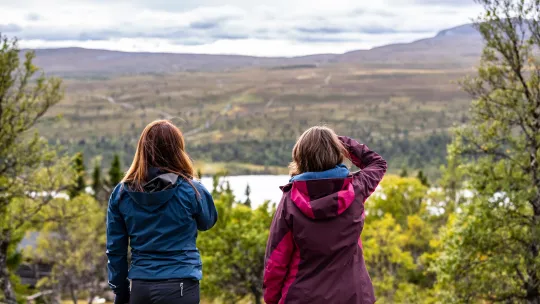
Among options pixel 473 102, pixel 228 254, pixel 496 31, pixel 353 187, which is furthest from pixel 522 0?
pixel 228 254

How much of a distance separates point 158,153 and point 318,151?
1271mm

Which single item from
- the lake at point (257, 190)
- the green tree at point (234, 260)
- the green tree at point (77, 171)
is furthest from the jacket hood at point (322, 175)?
the lake at point (257, 190)

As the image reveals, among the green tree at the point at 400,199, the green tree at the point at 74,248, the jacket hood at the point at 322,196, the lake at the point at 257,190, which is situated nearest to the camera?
the jacket hood at the point at 322,196

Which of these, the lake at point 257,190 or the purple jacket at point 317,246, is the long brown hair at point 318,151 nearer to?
the purple jacket at point 317,246

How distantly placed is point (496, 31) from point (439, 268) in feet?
21.3

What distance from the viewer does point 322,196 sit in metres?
4.61

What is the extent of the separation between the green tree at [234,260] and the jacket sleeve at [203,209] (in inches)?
927

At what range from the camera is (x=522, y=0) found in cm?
1523

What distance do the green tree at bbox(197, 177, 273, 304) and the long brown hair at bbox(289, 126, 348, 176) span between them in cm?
2407

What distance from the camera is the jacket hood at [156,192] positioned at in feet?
15.8

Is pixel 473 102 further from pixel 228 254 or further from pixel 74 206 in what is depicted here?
pixel 74 206

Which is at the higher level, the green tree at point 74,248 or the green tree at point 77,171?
the green tree at point 77,171

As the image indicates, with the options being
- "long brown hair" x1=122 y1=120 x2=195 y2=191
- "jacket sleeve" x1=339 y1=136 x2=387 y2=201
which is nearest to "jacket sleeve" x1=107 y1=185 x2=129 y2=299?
"long brown hair" x1=122 y1=120 x2=195 y2=191

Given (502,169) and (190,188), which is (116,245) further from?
(502,169)
